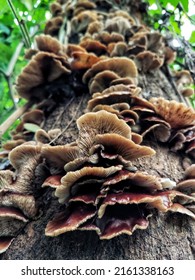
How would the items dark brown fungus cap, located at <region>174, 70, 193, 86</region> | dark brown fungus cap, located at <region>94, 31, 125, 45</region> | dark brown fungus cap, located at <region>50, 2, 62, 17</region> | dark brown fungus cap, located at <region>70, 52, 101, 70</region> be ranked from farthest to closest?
1. dark brown fungus cap, located at <region>50, 2, 62, 17</region>
2. dark brown fungus cap, located at <region>174, 70, 193, 86</region>
3. dark brown fungus cap, located at <region>94, 31, 125, 45</region>
4. dark brown fungus cap, located at <region>70, 52, 101, 70</region>

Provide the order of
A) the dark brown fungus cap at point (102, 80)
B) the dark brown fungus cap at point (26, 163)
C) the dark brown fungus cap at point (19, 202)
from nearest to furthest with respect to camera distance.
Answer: the dark brown fungus cap at point (19, 202)
the dark brown fungus cap at point (26, 163)
the dark brown fungus cap at point (102, 80)

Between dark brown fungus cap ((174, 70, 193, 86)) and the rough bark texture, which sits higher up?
the rough bark texture

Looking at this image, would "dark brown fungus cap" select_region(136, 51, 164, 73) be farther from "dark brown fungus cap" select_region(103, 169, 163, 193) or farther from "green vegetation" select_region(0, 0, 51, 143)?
"dark brown fungus cap" select_region(103, 169, 163, 193)

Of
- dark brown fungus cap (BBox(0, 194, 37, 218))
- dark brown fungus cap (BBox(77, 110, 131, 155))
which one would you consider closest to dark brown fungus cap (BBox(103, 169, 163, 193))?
dark brown fungus cap (BBox(77, 110, 131, 155))

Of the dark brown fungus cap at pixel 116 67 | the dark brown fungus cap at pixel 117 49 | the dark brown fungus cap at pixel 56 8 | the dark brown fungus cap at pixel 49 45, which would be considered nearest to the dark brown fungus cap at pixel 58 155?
the dark brown fungus cap at pixel 116 67

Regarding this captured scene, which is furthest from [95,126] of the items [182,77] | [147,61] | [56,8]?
[56,8]

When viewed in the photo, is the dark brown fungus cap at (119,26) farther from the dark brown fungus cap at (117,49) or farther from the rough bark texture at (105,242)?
the rough bark texture at (105,242)

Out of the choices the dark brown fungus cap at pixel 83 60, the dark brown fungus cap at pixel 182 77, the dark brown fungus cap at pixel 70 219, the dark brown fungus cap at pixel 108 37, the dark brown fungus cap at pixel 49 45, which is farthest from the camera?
the dark brown fungus cap at pixel 182 77

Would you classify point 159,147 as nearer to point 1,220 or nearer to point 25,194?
point 25,194
